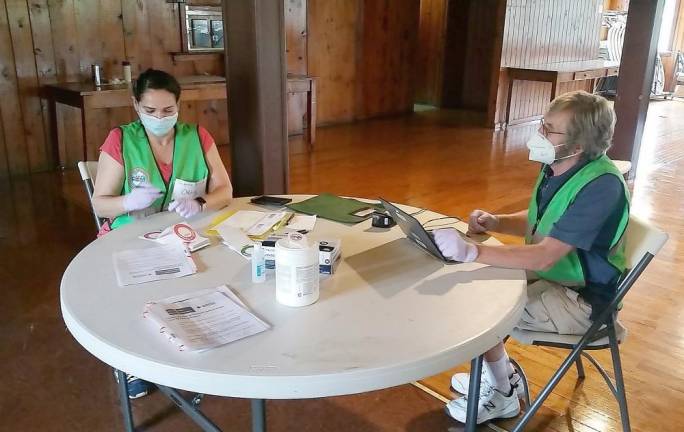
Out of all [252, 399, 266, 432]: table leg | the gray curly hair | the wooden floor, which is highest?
the gray curly hair

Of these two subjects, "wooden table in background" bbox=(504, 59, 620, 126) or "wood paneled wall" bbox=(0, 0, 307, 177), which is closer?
"wood paneled wall" bbox=(0, 0, 307, 177)

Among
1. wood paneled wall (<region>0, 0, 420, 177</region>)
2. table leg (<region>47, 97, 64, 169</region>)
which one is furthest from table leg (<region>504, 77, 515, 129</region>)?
table leg (<region>47, 97, 64, 169</region>)

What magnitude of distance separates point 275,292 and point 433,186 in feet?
11.8

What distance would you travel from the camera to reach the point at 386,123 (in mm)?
7668

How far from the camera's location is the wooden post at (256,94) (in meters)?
2.44

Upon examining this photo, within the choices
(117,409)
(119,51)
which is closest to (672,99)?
(119,51)

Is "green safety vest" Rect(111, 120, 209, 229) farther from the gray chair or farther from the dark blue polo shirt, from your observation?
the dark blue polo shirt

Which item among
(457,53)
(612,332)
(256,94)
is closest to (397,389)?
(612,332)

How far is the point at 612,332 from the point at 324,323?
948mm

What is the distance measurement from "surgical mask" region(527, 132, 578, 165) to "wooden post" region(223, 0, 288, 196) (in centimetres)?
119

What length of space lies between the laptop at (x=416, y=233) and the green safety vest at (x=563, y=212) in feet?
1.25

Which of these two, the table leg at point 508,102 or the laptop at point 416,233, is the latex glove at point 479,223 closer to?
the laptop at point 416,233

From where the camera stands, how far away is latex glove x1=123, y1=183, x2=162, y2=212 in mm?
1768

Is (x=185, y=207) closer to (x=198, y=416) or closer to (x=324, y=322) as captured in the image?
(x=198, y=416)
